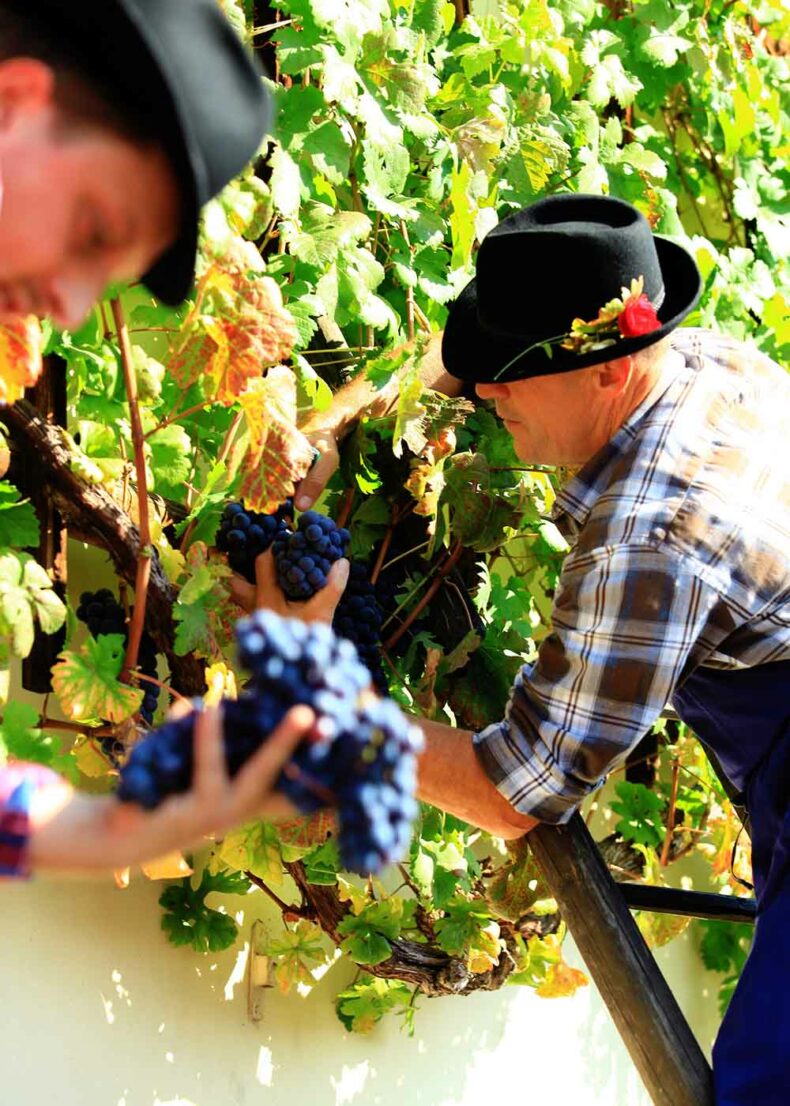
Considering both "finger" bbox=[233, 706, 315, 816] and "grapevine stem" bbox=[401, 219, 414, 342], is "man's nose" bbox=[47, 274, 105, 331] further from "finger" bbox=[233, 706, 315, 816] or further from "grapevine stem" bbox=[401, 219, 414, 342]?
"grapevine stem" bbox=[401, 219, 414, 342]

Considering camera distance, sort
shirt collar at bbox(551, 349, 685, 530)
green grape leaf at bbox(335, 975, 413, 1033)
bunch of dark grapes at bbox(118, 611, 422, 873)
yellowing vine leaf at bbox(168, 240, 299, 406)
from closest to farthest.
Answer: bunch of dark grapes at bbox(118, 611, 422, 873) → yellowing vine leaf at bbox(168, 240, 299, 406) → shirt collar at bbox(551, 349, 685, 530) → green grape leaf at bbox(335, 975, 413, 1033)

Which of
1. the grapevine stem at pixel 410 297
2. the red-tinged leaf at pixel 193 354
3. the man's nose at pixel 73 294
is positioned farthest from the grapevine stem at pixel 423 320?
the man's nose at pixel 73 294

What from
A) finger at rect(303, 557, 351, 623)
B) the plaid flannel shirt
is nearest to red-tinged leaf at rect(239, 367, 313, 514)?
finger at rect(303, 557, 351, 623)

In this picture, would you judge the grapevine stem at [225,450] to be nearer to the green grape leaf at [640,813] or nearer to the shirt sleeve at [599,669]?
the shirt sleeve at [599,669]

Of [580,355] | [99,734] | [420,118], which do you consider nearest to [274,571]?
[99,734]

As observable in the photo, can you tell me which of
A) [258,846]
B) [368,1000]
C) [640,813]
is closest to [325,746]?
[258,846]

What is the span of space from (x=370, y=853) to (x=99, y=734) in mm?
1147

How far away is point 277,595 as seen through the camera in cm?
173

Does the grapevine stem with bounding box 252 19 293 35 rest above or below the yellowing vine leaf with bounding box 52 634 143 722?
above

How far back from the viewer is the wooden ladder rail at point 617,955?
1844 millimetres

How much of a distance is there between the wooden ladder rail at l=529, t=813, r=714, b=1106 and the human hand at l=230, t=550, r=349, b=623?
16.7 inches

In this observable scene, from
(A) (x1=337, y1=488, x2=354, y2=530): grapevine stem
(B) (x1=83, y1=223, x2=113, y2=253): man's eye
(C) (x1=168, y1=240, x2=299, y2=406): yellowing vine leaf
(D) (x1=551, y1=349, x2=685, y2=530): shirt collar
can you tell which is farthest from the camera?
(A) (x1=337, y1=488, x2=354, y2=530): grapevine stem

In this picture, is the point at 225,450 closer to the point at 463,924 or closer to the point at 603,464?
the point at 603,464

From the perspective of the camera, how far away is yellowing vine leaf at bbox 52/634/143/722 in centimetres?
160
